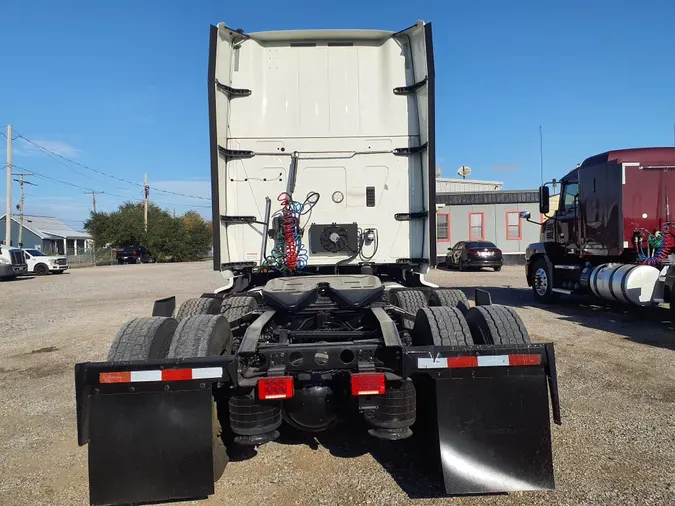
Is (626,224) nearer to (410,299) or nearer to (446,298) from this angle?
(446,298)

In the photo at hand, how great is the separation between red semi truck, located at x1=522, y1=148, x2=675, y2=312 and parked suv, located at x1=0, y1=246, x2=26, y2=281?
78.2 feet

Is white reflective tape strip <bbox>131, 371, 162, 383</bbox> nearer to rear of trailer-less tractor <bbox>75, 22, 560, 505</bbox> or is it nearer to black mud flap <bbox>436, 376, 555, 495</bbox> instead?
rear of trailer-less tractor <bbox>75, 22, 560, 505</bbox>

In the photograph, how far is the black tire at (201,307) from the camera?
4.82m

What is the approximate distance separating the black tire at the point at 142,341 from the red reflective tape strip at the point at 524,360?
90.6 inches

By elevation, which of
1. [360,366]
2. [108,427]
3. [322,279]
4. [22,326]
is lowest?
[22,326]

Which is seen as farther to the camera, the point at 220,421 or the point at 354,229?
the point at 354,229

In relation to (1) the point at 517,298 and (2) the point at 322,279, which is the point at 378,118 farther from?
(1) the point at 517,298

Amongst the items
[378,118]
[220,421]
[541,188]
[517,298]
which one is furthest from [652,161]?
[220,421]

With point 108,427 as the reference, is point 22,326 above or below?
below

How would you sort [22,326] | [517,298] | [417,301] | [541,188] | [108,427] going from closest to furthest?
[108,427], [417,301], [22,326], [541,188], [517,298]

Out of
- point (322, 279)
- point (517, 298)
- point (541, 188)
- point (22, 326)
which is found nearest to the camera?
point (322, 279)

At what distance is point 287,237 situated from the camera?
550 cm

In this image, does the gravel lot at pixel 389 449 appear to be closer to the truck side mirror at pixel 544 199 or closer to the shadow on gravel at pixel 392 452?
Result: the shadow on gravel at pixel 392 452

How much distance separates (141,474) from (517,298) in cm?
1175
